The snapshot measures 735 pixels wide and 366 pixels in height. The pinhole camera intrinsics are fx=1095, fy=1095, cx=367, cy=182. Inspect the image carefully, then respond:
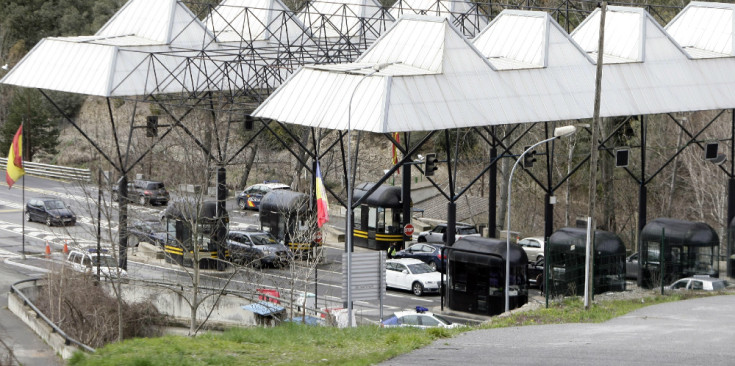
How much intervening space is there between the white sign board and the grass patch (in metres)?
3.63

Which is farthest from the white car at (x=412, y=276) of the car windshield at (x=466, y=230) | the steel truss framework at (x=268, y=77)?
the car windshield at (x=466, y=230)

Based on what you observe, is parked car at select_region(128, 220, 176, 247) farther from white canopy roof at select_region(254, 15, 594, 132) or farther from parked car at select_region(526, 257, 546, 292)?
parked car at select_region(526, 257, 546, 292)

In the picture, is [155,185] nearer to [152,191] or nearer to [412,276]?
[152,191]

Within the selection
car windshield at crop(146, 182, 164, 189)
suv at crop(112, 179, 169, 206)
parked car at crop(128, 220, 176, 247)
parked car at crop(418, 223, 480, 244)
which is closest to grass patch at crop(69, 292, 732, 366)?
parked car at crop(128, 220, 176, 247)

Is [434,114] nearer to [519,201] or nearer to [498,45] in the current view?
[498,45]

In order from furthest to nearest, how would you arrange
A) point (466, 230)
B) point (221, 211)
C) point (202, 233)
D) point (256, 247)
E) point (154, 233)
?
point (466, 230) → point (256, 247) → point (221, 211) → point (154, 233) → point (202, 233)

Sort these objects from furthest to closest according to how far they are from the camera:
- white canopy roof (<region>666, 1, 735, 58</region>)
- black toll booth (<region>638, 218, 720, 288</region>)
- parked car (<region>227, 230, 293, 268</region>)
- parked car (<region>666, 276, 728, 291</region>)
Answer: white canopy roof (<region>666, 1, 735, 58</region>) < parked car (<region>227, 230, 293, 268</region>) < black toll booth (<region>638, 218, 720, 288</region>) < parked car (<region>666, 276, 728, 291</region>)

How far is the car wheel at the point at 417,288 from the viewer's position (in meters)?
41.6

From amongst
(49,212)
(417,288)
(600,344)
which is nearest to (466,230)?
(417,288)

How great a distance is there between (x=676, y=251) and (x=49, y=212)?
1330 inches

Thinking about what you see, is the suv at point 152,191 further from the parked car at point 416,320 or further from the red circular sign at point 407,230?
the parked car at point 416,320

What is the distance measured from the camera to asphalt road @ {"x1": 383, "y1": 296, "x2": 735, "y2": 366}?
19297mm

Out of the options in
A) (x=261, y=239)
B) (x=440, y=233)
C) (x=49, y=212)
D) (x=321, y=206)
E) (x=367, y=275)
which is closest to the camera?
(x=367, y=275)

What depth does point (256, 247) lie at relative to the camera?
46.2 meters
